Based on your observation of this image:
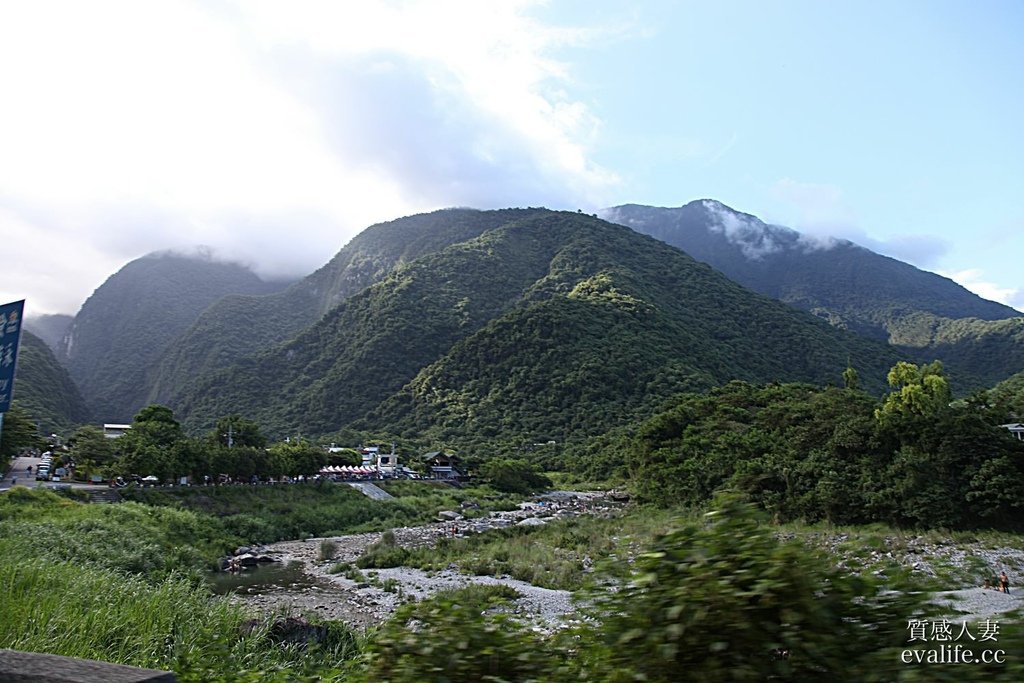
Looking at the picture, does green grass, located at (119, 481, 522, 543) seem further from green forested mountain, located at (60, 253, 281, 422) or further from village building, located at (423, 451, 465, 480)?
green forested mountain, located at (60, 253, 281, 422)

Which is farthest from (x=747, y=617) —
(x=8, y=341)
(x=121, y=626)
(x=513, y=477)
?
(x=513, y=477)

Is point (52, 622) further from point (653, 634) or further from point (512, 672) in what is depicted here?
point (653, 634)

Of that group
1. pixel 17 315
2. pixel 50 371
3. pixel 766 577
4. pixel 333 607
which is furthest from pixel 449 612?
pixel 50 371

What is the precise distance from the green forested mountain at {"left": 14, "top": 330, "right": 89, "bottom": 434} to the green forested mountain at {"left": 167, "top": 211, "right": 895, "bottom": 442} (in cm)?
1848

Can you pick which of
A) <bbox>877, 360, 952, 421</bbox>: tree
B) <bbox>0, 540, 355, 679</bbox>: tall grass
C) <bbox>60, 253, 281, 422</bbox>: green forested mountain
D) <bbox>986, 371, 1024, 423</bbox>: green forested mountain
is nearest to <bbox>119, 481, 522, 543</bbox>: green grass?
<bbox>0, 540, 355, 679</bbox>: tall grass

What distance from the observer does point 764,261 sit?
186000 millimetres

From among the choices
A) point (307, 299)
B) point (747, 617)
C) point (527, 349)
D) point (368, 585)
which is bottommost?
point (368, 585)

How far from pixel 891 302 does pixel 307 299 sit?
150m

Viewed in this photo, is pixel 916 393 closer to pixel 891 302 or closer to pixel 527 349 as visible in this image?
pixel 527 349

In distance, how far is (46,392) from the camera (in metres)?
106

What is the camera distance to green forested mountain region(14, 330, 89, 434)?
91.2m

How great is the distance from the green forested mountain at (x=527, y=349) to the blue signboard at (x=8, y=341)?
256ft

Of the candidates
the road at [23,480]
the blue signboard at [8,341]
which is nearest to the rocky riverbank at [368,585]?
the blue signboard at [8,341]

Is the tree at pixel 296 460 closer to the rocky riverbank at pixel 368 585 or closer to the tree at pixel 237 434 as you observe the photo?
the tree at pixel 237 434
